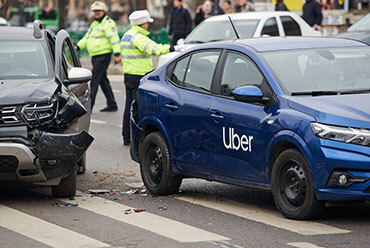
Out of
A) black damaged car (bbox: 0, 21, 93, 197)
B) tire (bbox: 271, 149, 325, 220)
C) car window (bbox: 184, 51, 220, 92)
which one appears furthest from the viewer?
car window (bbox: 184, 51, 220, 92)

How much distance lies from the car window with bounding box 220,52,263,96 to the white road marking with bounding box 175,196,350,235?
106cm

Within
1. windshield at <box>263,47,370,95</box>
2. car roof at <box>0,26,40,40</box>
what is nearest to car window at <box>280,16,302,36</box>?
car roof at <box>0,26,40,40</box>

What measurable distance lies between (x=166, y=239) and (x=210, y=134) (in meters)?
1.75

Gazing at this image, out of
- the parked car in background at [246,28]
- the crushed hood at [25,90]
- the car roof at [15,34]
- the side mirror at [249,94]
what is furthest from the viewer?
the parked car in background at [246,28]

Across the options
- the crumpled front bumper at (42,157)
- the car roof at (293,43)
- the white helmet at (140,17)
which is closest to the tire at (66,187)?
the crumpled front bumper at (42,157)

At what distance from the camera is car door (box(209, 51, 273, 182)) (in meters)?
8.71

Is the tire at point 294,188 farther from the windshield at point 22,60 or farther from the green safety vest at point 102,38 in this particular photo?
the green safety vest at point 102,38

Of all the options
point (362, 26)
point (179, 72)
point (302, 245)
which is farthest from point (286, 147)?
point (362, 26)

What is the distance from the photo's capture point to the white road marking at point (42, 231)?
7.68 metres

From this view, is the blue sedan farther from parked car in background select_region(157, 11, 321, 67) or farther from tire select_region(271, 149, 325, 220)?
parked car in background select_region(157, 11, 321, 67)

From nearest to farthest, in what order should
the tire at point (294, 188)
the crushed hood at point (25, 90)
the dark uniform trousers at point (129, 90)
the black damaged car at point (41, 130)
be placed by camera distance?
the tire at point (294, 188) < the black damaged car at point (41, 130) < the crushed hood at point (25, 90) < the dark uniform trousers at point (129, 90)

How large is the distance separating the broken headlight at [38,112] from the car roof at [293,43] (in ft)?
6.17

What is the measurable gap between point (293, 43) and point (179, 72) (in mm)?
1299

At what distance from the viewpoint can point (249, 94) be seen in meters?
8.74
